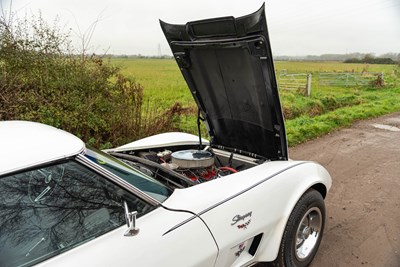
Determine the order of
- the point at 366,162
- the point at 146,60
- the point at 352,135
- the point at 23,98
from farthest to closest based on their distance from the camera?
the point at 146,60 → the point at 352,135 → the point at 366,162 → the point at 23,98

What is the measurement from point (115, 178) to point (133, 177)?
0.68 ft

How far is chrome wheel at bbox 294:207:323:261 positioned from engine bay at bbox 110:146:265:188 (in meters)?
0.64

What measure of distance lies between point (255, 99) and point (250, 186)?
0.96 meters

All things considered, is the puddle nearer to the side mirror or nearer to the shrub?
the shrub

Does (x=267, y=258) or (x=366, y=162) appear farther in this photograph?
(x=366, y=162)

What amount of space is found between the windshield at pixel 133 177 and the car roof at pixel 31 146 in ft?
0.43

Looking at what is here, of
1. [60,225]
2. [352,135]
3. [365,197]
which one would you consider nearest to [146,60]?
[352,135]

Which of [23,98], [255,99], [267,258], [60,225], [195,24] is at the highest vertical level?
[195,24]

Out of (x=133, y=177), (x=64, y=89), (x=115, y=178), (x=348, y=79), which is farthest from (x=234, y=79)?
(x=348, y=79)

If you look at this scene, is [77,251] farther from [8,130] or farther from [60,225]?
[8,130]

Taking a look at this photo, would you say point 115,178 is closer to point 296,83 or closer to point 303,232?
point 303,232

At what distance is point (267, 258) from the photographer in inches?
89.4

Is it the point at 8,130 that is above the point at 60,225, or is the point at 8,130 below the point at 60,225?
above

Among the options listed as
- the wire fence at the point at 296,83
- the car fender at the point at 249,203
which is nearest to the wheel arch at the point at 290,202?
the car fender at the point at 249,203
